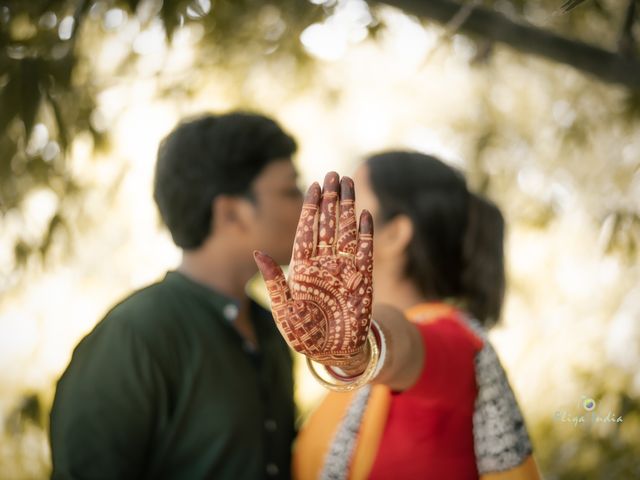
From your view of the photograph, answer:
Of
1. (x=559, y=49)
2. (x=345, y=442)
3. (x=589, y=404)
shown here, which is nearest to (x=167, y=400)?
(x=345, y=442)

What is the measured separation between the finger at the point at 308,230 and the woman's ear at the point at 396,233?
0.57 m

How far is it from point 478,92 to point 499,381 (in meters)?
1.93

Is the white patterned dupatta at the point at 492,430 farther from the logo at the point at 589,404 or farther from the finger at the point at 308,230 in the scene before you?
the logo at the point at 589,404

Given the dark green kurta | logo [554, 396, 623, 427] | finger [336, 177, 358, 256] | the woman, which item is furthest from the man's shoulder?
logo [554, 396, 623, 427]

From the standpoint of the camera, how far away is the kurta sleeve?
1243 mm

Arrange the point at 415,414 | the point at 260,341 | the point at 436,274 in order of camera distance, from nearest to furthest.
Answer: the point at 415,414 < the point at 436,274 < the point at 260,341

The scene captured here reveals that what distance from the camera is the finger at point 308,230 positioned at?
2.92 ft

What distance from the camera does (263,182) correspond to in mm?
1697

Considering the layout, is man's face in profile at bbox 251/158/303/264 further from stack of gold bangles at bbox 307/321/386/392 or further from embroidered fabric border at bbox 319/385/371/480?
stack of gold bangles at bbox 307/321/386/392

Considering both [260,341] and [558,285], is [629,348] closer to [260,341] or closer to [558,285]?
[558,285]

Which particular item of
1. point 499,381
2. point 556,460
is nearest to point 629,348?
point 556,460

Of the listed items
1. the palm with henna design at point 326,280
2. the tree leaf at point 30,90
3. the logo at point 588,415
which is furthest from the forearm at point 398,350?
the logo at point 588,415

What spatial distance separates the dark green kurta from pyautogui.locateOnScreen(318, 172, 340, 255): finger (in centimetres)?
57

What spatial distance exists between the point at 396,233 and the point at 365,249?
573 mm
